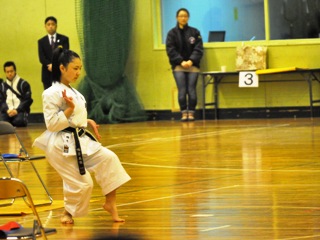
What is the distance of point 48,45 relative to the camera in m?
17.3

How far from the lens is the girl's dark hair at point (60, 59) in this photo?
6543 mm

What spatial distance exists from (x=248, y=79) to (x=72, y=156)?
36.4 ft

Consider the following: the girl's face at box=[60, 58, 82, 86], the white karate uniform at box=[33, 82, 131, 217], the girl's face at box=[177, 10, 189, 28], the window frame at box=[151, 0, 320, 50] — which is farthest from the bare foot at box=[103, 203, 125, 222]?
the window frame at box=[151, 0, 320, 50]

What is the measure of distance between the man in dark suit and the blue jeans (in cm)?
219

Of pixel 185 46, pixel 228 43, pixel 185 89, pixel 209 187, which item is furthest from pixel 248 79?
pixel 209 187

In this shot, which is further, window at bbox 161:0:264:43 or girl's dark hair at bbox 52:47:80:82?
window at bbox 161:0:264:43

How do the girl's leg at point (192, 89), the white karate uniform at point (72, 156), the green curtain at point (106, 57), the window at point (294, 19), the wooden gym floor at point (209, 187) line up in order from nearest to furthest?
A: 1. the wooden gym floor at point (209, 187)
2. the white karate uniform at point (72, 156)
3. the window at point (294, 19)
4. the girl's leg at point (192, 89)
5. the green curtain at point (106, 57)

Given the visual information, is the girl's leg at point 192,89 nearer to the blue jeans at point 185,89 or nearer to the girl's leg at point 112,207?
the blue jeans at point 185,89

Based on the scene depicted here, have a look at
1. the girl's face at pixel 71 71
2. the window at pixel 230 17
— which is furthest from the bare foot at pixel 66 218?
the window at pixel 230 17

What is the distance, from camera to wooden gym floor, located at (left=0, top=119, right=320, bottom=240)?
19.9 feet

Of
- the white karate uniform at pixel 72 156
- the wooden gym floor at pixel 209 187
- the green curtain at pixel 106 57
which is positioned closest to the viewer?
the wooden gym floor at pixel 209 187

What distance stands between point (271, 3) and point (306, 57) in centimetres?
124

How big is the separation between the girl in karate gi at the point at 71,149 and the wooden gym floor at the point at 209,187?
0.58 ft

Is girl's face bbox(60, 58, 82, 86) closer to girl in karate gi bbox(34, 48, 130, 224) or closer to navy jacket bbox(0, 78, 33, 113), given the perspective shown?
girl in karate gi bbox(34, 48, 130, 224)
